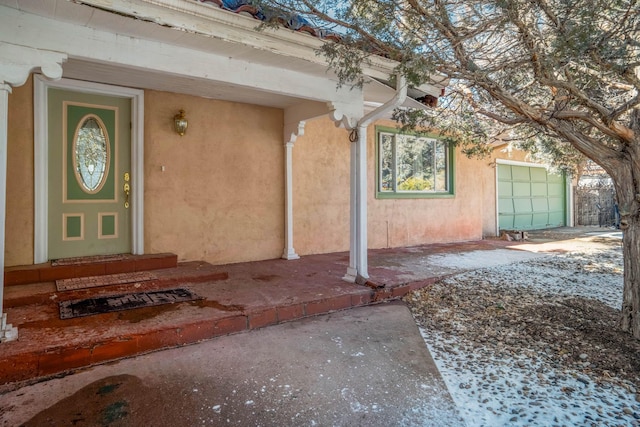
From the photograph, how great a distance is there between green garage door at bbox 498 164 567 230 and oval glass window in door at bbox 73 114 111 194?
34.8ft

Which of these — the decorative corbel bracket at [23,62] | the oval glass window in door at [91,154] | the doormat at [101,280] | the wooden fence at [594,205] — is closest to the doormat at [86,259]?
the doormat at [101,280]

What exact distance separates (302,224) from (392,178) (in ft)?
8.15

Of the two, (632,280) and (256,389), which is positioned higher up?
(632,280)

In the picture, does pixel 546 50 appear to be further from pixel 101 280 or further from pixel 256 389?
pixel 101 280

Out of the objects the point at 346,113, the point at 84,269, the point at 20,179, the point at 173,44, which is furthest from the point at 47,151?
the point at 346,113

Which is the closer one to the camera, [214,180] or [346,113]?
[346,113]

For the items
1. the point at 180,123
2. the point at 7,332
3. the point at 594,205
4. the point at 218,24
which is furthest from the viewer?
the point at 594,205

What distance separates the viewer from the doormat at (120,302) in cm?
353

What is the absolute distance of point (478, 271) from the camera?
612 centimetres

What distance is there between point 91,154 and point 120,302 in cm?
223

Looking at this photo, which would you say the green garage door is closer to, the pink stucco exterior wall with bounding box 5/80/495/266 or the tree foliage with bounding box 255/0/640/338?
the pink stucco exterior wall with bounding box 5/80/495/266

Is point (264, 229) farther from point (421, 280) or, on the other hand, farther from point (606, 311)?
point (606, 311)

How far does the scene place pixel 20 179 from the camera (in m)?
4.46

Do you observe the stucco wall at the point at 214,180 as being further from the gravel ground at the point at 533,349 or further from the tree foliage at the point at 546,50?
the gravel ground at the point at 533,349
